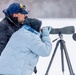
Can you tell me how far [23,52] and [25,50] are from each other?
0.02m

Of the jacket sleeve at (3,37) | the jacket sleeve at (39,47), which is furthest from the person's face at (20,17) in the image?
the jacket sleeve at (39,47)

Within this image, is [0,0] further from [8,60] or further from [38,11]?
[8,60]

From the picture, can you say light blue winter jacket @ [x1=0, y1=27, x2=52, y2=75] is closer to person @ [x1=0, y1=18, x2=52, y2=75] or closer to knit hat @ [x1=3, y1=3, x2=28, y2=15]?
person @ [x1=0, y1=18, x2=52, y2=75]

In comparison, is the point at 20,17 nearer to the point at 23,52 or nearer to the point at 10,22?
the point at 10,22

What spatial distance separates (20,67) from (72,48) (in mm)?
2089

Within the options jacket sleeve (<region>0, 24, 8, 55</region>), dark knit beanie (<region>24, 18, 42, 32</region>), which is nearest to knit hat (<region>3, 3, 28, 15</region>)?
jacket sleeve (<region>0, 24, 8, 55</region>)

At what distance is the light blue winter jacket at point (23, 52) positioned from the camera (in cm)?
163

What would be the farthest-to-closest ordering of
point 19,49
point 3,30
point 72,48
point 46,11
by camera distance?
point 46,11, point 72,48, point 3,30, point 19,49

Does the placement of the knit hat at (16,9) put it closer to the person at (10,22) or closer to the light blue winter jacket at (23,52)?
the person at (10,22)

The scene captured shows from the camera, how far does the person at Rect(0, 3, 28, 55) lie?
1952 millimetres

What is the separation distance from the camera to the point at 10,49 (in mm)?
1665

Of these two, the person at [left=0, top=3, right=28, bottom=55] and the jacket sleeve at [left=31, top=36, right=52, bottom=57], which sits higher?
the person at [left=0, top=3, right=28, bottom=55]

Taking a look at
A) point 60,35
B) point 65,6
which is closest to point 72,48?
point 60,35

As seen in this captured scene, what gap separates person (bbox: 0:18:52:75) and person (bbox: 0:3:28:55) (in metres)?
0.27
